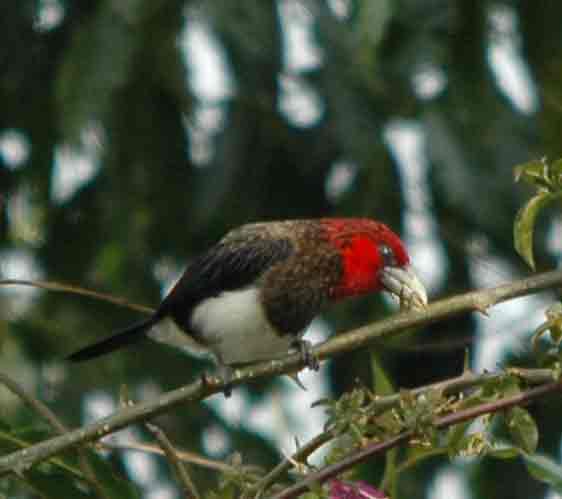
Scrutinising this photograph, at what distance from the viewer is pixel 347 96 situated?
539 cm

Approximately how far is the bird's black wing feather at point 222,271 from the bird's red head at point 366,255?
7.8 inches

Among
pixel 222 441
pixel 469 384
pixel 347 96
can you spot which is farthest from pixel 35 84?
pixel 469 384

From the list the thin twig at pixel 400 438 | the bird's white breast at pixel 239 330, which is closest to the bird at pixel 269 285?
the bird's white breast at pixel 239 330

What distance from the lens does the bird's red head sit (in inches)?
195

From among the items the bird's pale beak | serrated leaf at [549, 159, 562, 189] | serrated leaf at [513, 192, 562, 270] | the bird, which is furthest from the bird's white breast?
serrated leaf at [549, 159, 562, 189]

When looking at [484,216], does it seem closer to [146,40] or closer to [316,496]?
[146,40]

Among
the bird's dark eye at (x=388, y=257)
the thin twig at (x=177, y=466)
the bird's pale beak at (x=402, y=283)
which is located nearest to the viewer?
the thin twig at (x=177, y=466)

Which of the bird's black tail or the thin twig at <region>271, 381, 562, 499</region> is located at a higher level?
the thin twig at <region>271, 381, 562, 499</region>

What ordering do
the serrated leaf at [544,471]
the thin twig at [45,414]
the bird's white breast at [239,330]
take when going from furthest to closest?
the bird's white breast at [239,330] → the thin twig at [45,414] → the serrated leaf at [544,471]

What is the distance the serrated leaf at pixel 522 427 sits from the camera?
229 centimetres

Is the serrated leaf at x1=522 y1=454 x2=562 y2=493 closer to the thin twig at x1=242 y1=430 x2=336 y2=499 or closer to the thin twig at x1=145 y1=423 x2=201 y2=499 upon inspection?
the thin twig at x1=242 y1=430 x2=336 y2=499

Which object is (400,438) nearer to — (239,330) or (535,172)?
(535,172)

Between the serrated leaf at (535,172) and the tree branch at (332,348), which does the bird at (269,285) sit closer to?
the tree branch at (332,348)

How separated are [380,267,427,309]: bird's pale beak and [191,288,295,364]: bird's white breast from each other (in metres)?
0.36
